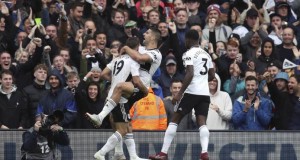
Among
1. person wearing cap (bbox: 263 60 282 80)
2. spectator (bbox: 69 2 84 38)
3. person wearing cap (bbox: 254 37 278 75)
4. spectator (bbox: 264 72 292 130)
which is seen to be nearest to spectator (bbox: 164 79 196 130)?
spectator (bbox: 264 72 292 130)

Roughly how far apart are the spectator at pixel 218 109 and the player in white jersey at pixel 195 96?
2.16 m

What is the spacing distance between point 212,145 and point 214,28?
4.88m

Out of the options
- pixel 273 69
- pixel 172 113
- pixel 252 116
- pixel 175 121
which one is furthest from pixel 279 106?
pixel 175 121

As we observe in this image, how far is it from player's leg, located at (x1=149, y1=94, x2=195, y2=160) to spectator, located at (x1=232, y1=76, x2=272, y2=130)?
86.5 inches

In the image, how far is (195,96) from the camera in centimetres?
2295

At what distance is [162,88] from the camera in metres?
26.3

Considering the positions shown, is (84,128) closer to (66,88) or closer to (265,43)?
(66,88)

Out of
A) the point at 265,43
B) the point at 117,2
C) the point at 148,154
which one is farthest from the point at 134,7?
the point at 148,154

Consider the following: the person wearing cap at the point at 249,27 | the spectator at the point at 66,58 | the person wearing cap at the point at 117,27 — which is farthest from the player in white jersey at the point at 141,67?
the person wearing cap at the point at 249,27

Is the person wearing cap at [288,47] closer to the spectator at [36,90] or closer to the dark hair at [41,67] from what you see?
the dark hair at [41,67]

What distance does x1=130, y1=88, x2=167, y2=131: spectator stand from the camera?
24.4m

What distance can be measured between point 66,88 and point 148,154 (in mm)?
2374

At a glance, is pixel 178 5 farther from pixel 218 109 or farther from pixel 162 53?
pixel 218 109

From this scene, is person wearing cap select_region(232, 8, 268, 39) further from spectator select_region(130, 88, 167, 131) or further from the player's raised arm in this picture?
the player's raised arm
